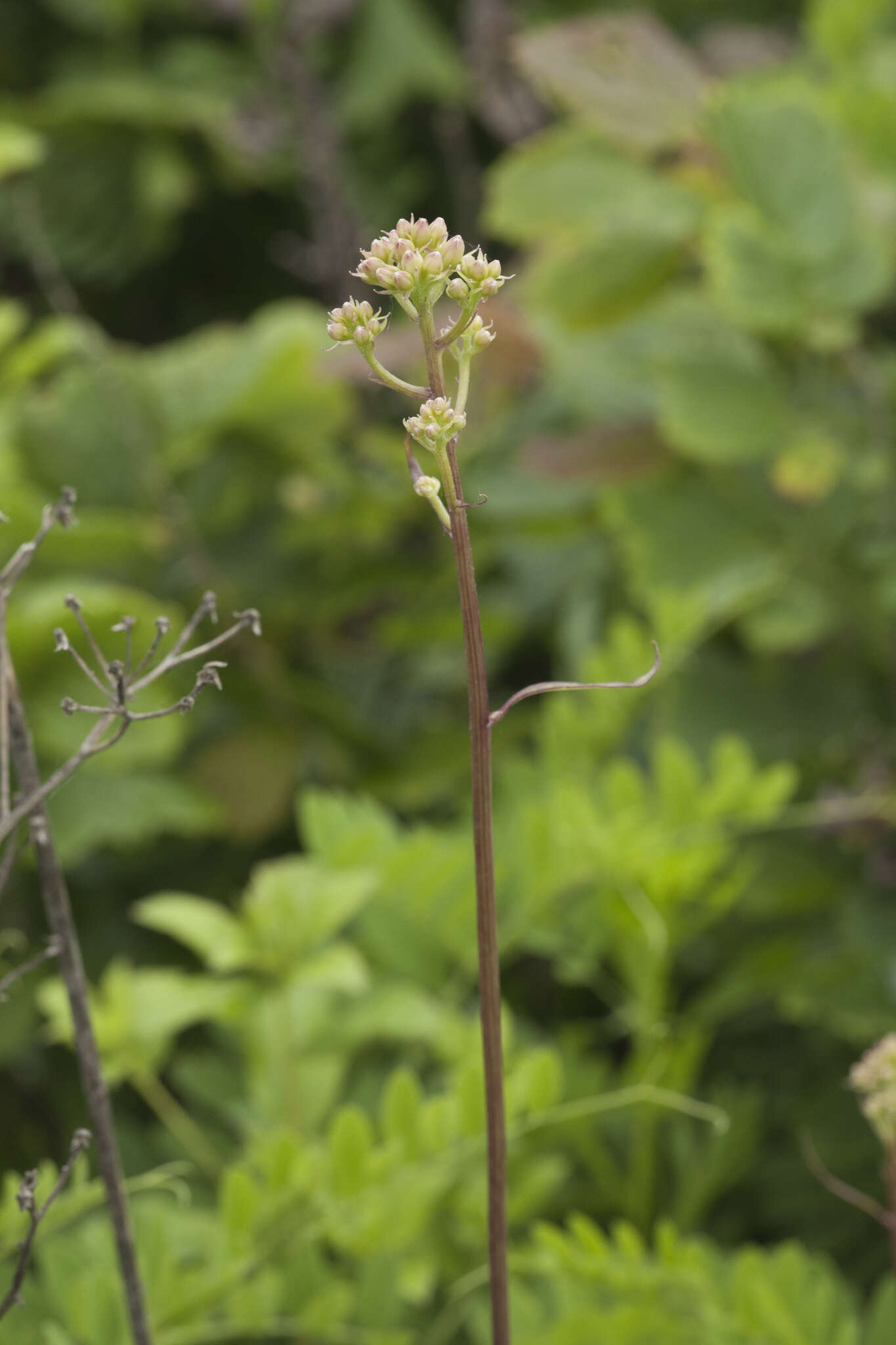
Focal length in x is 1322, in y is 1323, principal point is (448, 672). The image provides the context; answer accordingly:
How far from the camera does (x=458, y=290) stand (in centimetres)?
26

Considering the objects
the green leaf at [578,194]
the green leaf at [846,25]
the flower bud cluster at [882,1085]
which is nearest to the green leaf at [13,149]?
the green leaf at [578,194]

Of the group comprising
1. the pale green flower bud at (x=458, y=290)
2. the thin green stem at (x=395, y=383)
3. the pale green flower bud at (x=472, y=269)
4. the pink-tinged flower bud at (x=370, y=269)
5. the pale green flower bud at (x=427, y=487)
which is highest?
the pink-tinged flower bud at (x=370, y=269)

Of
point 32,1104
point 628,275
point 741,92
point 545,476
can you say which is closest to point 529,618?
point 545,476

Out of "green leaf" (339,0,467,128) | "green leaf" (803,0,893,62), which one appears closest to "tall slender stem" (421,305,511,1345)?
"green leaf" (803,0,893,62)

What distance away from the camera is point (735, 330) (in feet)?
3.35

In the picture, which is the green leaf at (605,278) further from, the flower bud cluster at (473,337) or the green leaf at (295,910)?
the flower bud cluster at (473,337)

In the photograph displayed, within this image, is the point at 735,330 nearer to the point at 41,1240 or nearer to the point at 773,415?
the point at 773,415

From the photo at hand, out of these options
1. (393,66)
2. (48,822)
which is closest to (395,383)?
(48,822)

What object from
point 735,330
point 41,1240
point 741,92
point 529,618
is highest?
point 741,92

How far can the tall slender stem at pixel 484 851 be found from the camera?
257mm

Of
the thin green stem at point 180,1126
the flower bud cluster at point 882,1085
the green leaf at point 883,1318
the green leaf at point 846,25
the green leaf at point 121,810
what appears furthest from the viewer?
the green leaf at point 846,25

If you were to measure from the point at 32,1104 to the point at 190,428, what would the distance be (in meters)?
0.53

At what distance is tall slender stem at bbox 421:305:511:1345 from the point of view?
0.84 feet

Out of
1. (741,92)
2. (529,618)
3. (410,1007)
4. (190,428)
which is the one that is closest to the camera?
(410,1007)
